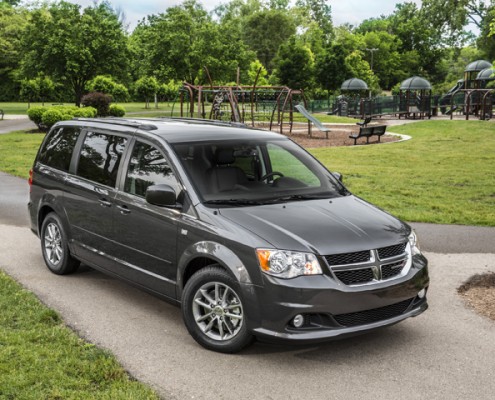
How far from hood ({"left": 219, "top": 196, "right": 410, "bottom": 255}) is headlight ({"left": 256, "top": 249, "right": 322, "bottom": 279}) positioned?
0.17 feet

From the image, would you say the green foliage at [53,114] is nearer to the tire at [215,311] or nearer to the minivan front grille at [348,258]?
the tire at [215,311]

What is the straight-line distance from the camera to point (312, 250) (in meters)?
4.85

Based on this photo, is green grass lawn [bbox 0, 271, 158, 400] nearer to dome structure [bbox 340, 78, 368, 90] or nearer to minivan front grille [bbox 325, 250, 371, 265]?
minivan front grille [bbox 325, 250, 371, 265]

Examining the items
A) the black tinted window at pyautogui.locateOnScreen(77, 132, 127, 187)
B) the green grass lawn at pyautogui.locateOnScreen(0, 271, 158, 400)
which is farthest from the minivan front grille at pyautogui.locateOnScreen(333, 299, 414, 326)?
the black tinted window at pyautogui.locateOnScreen(77, 132, 127, 187)

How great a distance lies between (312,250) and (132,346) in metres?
1.66

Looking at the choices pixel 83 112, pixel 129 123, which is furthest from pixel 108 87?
pixel 129 123

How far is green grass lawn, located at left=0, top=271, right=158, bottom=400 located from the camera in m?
4.36

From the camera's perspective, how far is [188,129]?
20.8 ft

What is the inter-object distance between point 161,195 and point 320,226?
1.33 metres

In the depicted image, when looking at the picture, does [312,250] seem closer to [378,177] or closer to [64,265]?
[64,265]

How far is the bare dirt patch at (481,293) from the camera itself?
6.38 m

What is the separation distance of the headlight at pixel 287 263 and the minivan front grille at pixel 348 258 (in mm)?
118

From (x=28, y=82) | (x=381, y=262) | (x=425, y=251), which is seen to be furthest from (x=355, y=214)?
(x=28, y=82)

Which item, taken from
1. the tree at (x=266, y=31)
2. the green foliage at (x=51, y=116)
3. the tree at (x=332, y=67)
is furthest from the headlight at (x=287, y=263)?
the tree at (x=266, y=31)
